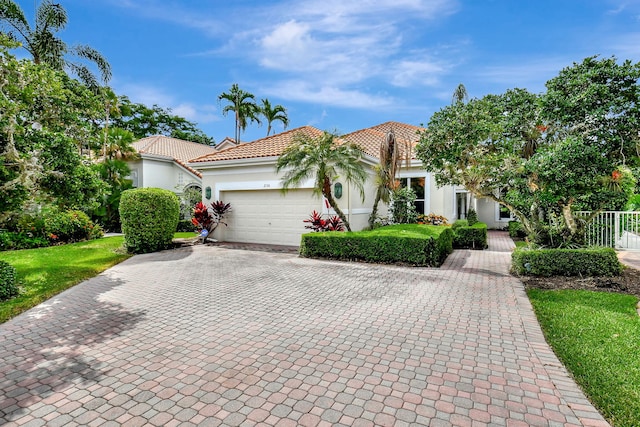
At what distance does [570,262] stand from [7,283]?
13.0m

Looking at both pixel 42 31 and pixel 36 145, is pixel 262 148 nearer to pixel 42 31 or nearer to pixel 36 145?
pixel 36 145

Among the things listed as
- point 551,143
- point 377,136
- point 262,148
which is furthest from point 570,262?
point 377,136

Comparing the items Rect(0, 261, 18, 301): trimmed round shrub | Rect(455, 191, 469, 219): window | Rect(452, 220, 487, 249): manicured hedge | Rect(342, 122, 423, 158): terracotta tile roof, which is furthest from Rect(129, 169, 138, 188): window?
Rect(455, 191, 469, 219): window

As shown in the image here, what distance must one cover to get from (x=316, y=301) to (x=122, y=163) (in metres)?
18.5

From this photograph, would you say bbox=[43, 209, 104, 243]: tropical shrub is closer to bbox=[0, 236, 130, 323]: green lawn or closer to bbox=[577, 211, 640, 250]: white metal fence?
bbox=[0, 236, 130, 323]: green lawn

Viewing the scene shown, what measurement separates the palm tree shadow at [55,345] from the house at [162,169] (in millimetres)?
16269

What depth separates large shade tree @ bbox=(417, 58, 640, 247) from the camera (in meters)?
7.70

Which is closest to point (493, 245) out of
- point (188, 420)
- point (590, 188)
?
point (590, 188)

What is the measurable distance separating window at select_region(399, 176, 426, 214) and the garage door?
6017 millimetres

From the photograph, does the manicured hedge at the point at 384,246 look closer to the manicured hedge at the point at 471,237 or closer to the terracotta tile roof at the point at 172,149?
the manicured hedge at the point at 471,237

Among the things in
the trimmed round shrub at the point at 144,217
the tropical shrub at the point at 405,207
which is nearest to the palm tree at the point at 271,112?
the tropical shrub at the point at 405,207

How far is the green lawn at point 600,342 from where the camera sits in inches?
133

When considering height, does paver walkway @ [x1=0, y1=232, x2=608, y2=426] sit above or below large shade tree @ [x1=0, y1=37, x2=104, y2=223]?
below

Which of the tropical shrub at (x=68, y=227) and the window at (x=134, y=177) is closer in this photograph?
the tropical shrub at (x=68, y=227)
